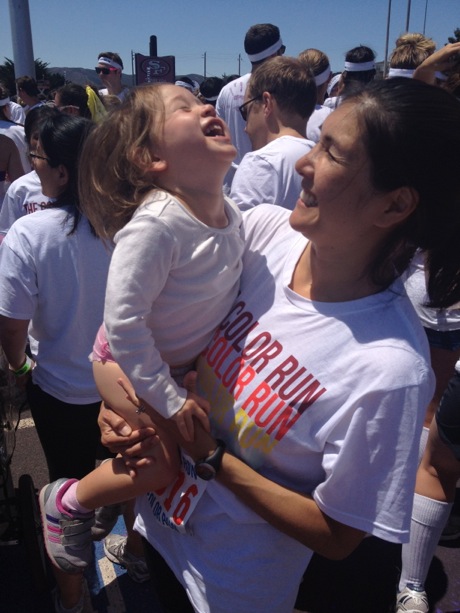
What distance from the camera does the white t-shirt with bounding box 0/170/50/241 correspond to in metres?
3.40

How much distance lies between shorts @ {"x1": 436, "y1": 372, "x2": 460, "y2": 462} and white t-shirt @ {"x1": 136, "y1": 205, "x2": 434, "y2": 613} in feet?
3.60

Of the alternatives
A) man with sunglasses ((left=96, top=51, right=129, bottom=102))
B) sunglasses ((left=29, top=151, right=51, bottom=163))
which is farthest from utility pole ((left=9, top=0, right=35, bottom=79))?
sunglasses ((left=29, top=151, right=51, bottom=163))

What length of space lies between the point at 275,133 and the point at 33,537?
96.9 inches

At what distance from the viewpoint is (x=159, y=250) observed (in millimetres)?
1337

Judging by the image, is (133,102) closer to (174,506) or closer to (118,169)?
(118,169)

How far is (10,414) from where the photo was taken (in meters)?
2.49

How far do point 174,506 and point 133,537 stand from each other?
1431 millimetres

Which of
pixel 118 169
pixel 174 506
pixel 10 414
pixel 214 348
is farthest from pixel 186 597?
pixel 10 414

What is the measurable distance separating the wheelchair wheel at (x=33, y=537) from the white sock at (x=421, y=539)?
157 cm

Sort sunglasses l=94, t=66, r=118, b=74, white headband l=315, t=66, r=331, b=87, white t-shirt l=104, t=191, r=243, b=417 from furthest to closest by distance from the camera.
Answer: sunglasses l=94, t=66, r=118, b=74, white headband l=315, t=66, r=331, b=87, white t-shirt l=104, t=191, r=243, b=417

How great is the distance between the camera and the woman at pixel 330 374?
1.15 meters

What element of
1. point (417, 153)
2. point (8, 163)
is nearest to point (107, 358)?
point (417, 153)

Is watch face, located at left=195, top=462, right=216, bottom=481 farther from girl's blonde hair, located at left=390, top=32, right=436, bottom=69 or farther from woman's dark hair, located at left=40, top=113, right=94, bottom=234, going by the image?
girl's blonde hair, located at left=390, top=32, right=436, bottom=69

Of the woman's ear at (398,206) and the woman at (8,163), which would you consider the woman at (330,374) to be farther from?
the woman at (8,163)
